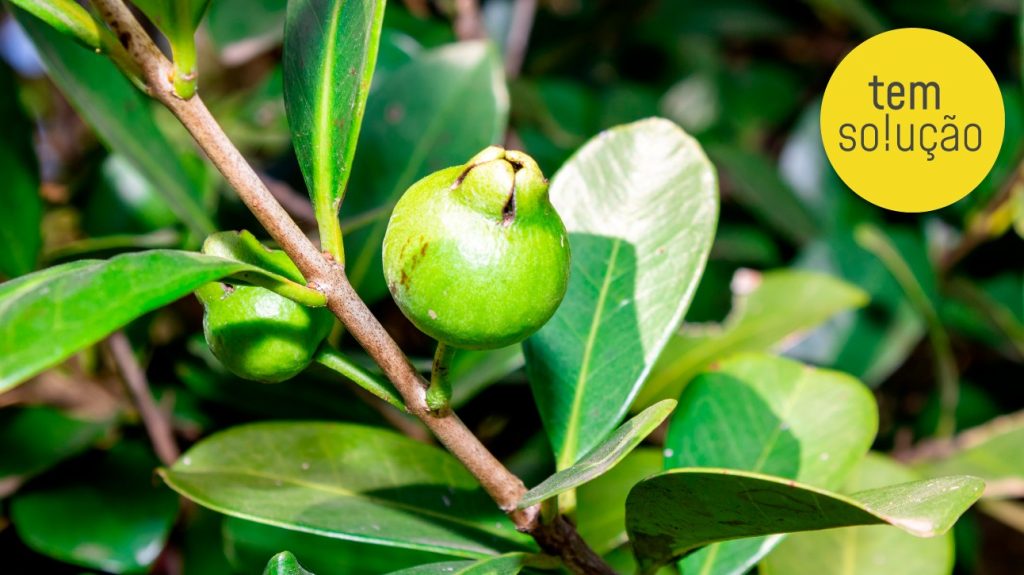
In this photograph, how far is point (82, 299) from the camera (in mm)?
425

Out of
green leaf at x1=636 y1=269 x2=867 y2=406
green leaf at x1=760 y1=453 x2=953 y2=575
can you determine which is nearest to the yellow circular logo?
green leaf at x1=636 y1=269 x2=867 y2=406

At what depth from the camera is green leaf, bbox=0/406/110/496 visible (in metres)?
0.93

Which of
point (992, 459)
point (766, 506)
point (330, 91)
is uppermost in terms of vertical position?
point (330, 91)

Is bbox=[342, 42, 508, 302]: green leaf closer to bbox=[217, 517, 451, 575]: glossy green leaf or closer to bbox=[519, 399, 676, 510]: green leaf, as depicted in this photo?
bbox=[217, 517, 451, 575]: glossy green leaf

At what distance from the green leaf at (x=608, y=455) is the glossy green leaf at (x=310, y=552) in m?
0.32

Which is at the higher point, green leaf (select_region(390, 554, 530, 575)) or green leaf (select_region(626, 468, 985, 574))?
green leaf (select_region(390, 554, 530, 575))

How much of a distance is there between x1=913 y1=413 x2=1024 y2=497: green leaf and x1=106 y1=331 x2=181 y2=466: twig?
88 cm

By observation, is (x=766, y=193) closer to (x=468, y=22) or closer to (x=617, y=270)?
(x=468, y=22)

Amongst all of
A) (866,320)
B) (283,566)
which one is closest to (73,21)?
(283,566)

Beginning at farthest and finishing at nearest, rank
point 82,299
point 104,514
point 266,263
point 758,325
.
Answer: point 758,325, point 104,514, point 266,263, point 82,299

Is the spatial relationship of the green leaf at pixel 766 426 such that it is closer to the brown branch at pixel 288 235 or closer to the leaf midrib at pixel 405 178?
the brown branch at pixel 288 235

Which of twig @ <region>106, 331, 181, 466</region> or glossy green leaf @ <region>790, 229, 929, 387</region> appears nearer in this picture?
twig @ <region>106, 331, 181, 466</region>

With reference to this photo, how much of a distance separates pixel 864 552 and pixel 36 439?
82 centimetres

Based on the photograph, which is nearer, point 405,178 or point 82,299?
point 82,299
